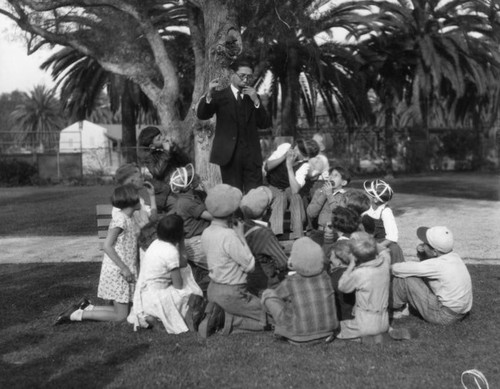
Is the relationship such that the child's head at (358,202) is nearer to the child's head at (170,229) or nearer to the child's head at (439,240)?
the child's head at (439,240)

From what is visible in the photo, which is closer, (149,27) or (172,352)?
(172,352)

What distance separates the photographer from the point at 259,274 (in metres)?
6.23

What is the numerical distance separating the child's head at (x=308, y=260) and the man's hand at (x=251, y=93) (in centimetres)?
200

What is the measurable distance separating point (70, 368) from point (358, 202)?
286cm

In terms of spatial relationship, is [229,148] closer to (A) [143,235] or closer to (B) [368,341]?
(A) [143,235]

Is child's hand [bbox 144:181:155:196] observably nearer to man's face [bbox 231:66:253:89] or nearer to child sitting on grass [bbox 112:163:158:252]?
child sitting on grass [bbox 112:163:158:252]

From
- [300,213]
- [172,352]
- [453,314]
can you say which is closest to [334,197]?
[300,213]

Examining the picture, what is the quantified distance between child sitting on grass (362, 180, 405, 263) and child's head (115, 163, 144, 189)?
2.04 meters

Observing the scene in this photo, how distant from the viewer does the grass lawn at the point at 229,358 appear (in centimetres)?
436

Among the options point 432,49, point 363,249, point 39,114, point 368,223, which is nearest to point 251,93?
point 368,223

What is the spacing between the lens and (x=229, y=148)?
673cm

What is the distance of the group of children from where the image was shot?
517cm

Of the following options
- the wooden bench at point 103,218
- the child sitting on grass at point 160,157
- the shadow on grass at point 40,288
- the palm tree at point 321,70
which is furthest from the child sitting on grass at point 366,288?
the palm tree at point 321,70

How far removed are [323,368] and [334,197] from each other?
8.41 ft
